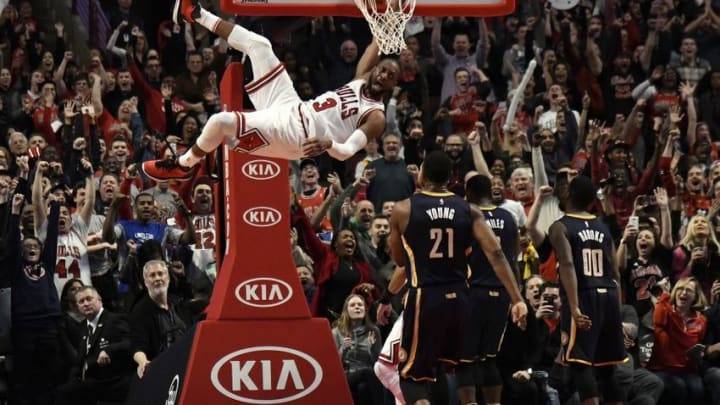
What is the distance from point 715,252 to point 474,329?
13.1 feet

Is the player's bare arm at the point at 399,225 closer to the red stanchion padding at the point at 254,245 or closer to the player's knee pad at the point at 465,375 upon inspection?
the red stanchion padding at the point at 254,245

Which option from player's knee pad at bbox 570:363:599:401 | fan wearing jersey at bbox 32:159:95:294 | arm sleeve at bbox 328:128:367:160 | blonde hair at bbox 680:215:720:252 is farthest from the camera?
blonde hair at bbox 680:215:720:252

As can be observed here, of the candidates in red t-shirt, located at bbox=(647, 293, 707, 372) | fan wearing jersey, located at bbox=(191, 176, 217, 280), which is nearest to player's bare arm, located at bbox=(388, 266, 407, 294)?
fan wearing jersey, located at bbox=(191, 176, 217, 280)

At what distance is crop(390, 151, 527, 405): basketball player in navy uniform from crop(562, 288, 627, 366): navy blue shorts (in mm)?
682

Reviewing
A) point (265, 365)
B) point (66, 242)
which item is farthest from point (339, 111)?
point (66, 242)

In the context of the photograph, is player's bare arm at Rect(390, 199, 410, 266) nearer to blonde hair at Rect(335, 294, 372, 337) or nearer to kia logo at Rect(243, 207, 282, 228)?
kia logo at Rect(243, 207, 282, 228)

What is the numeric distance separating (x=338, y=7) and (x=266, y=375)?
269 centimetres

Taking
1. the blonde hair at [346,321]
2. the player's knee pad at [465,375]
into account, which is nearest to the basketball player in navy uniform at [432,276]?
the player's knee pad at [465,375]

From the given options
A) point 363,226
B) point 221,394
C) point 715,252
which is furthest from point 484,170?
point 221,394

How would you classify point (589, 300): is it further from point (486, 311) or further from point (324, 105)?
point (324, 105)

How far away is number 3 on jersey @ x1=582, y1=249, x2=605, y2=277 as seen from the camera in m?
11.9

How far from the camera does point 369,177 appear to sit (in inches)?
615

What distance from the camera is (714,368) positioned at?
14125mm

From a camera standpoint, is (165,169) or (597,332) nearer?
(165,169)
